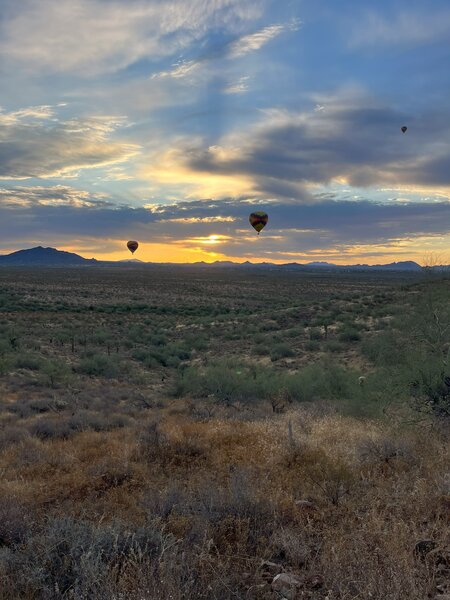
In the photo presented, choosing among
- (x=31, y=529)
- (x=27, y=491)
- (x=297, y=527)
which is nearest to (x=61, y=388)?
(x=27, y=491)

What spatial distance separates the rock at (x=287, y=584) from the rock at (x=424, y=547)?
129 centimetres

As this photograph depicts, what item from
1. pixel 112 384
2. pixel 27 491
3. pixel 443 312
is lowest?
pixel 112 384

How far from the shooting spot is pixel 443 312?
43.4 feet

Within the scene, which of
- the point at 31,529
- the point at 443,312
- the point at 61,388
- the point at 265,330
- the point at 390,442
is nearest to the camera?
the point at 31,529

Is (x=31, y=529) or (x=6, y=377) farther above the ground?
(x=31, y=529)

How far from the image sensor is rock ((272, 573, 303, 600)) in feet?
12.9

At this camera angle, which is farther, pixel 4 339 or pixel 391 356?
pixel 4 339

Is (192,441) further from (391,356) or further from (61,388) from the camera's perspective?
(61,388)

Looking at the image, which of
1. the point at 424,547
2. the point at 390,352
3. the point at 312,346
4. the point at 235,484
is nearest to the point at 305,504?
the point at 235,484

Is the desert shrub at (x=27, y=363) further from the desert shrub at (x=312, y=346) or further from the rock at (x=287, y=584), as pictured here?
the rock at (x=287, y=584)

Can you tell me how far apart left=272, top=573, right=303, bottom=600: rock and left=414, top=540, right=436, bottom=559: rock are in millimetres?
1285

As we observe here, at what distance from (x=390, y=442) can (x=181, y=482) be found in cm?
356

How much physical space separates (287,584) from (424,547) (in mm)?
1546

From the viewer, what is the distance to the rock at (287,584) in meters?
3.95
